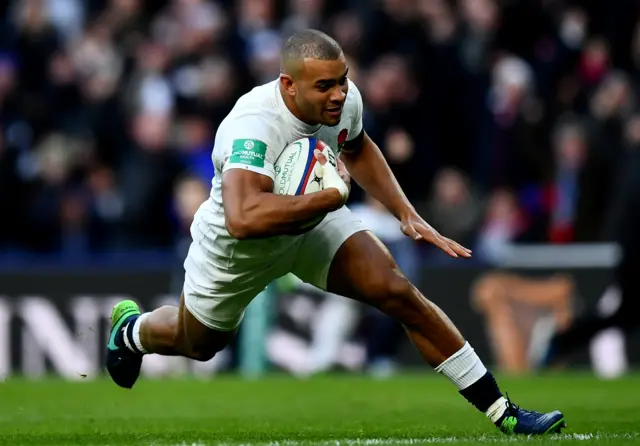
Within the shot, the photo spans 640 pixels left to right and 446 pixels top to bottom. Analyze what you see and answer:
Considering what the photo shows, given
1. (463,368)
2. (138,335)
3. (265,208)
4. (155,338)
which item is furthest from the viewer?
→ (138,335)

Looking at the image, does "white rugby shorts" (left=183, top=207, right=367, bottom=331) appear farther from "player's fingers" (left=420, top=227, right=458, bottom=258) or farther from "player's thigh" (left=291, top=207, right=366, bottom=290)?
"player's fingers" (left=420, top=227, right=458, bottom=258)

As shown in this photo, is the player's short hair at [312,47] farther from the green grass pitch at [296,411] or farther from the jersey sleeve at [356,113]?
the green grass pitch at [296,411]

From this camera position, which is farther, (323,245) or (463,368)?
(323,245)

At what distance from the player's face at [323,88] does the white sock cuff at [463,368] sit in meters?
1.32

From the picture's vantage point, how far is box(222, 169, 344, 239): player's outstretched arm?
6.35 metres

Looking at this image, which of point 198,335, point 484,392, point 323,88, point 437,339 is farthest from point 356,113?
point 484,392

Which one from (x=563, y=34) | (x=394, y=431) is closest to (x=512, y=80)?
(x=563, y=34)

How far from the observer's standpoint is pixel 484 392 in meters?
6.86

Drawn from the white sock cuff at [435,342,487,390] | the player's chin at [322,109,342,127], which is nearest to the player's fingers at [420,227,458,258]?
the white sock cuff at [435,342,487,390]

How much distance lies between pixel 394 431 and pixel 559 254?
286 inches

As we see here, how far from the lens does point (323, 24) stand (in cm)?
1602

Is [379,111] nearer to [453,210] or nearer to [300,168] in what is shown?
[453,210]

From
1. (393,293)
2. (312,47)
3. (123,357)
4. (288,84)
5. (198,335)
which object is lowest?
(123,357)

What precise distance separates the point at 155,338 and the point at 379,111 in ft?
23.4
